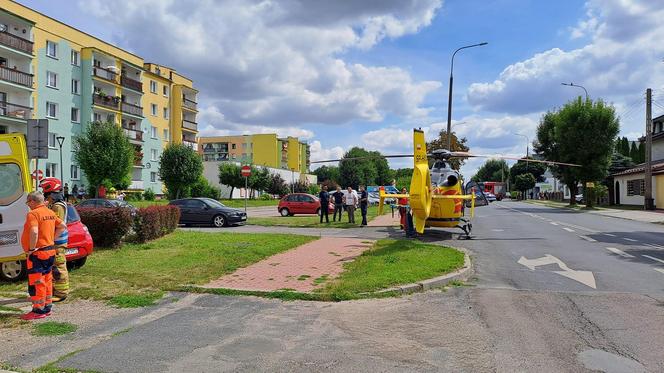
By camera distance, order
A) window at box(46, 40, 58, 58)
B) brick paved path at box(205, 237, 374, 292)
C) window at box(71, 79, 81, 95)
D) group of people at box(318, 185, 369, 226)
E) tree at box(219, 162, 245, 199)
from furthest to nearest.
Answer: tree at box(219, 162, 245, 199) < window at box(71, 79, 81, 95) < window at box(46, 40, 58, 58) < group of people at box(318, 185, 369, 226) < brick paved path at box(205, 237, 374, 292)

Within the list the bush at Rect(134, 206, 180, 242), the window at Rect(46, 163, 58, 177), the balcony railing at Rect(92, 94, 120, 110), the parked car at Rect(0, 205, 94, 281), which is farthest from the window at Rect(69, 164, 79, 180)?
the parked car at Rect(0, 205, 94, 281)

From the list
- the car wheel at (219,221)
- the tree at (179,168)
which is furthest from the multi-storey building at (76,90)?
the car wheel at (219,221)

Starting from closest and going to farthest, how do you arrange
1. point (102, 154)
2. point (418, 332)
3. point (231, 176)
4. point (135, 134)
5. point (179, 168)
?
point (418, 332)
point (102, 154)
point (179, 168)
point (135, 134)
point (231, 176)

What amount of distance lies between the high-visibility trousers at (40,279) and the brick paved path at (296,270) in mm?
2437

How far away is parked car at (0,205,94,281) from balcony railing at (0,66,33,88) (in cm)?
3273

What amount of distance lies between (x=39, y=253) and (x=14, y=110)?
121 ft

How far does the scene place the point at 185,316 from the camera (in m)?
6.70

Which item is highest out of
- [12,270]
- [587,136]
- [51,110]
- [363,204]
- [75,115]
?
[75,115]

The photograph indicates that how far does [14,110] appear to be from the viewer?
37188 mm

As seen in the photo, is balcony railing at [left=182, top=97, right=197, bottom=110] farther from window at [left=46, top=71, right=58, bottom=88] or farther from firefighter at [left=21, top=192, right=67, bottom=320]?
firefighter at [left=21, top=192, right=67, bottom=320]

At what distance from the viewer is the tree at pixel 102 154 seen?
38312 mm

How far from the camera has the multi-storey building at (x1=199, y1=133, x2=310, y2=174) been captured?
11100 centimetres

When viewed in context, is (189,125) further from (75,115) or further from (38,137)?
(38,137)

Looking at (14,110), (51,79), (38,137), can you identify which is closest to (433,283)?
(38,137)
